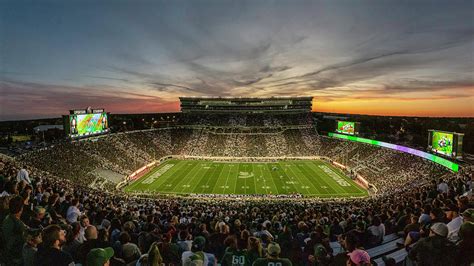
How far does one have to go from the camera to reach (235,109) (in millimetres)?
95312

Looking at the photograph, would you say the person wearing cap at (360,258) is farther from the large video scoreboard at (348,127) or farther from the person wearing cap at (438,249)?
the large video scoreboard at (348,127)

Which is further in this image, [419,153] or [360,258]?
[419,153]

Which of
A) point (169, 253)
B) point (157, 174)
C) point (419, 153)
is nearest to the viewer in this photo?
point (169, 253)

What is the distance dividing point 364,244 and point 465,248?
300 centimetres

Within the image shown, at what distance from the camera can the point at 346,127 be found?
70562 millimetres

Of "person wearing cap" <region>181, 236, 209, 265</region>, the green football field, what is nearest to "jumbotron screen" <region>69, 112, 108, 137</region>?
the green football field

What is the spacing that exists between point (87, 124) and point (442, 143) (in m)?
58.6

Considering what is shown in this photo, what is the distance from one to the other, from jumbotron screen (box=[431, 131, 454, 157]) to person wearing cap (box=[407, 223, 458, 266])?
42.2 meters

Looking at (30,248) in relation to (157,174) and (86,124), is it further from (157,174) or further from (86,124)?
(86,124)

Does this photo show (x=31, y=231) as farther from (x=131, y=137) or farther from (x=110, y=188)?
(x=131, y=137)

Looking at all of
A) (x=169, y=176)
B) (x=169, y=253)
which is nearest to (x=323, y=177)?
(x=169, y=176)

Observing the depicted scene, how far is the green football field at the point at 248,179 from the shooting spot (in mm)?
41156

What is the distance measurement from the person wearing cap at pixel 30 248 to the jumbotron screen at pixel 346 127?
7045cm

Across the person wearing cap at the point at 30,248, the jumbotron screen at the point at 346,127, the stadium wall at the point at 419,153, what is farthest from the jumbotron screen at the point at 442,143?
the person wearing cap at the point at 30,248
